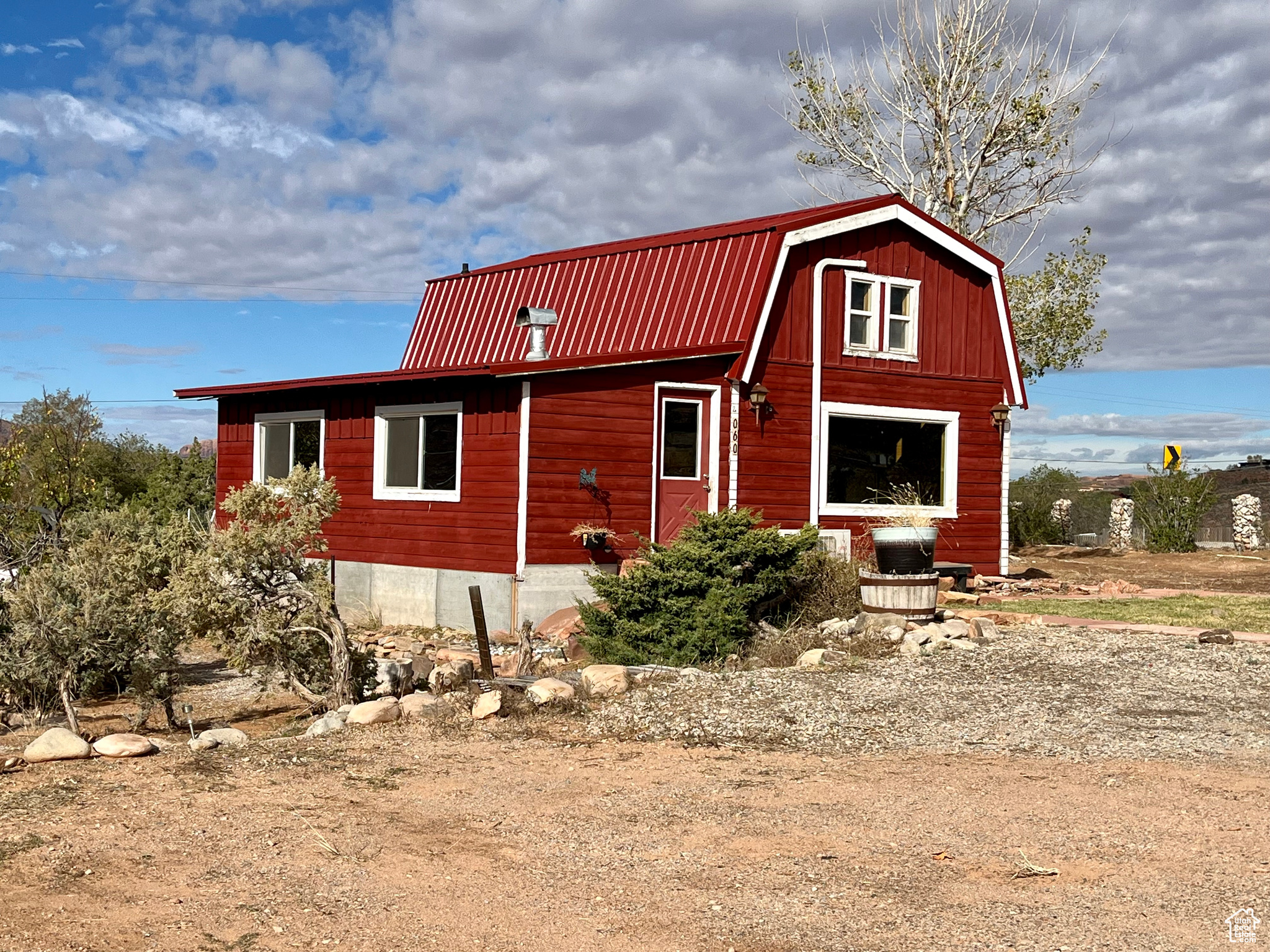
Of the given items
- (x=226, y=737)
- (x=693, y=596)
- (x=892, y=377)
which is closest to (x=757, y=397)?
(x=892, y=377)

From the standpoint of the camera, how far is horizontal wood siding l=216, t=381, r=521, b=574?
14898 millimetres

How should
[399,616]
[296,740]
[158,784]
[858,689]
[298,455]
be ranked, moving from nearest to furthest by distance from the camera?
1. [158,784]
2. [296,740]
3. [858,689]
4. [399,616]
5. [298,455]

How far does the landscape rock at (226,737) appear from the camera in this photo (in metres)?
8.43

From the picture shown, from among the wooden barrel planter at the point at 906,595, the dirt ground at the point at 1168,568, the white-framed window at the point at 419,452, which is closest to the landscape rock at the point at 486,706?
the wooden barrel planter at the point at 906,595

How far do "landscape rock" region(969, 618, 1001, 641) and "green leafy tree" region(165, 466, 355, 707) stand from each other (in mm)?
6319

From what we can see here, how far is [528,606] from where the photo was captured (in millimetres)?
14719

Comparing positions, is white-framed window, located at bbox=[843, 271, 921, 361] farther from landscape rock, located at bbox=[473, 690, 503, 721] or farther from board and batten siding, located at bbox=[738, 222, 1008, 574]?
landscape rock, located at bbox=[473, 690, 503, 721]

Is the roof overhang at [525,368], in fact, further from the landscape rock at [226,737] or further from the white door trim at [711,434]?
the landscape rock at [226,737]

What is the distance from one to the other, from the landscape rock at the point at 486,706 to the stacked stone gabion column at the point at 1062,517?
22931 millimetres

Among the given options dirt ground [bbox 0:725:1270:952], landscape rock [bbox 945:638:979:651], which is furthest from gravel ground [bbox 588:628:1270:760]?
dirt ground [bbox 0:725:1270:952]

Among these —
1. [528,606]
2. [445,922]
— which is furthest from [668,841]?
[528,606]

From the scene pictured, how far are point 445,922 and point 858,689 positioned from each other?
18.7ft

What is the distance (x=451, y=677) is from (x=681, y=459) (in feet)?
20.7

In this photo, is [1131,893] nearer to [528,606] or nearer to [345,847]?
[345,847]
